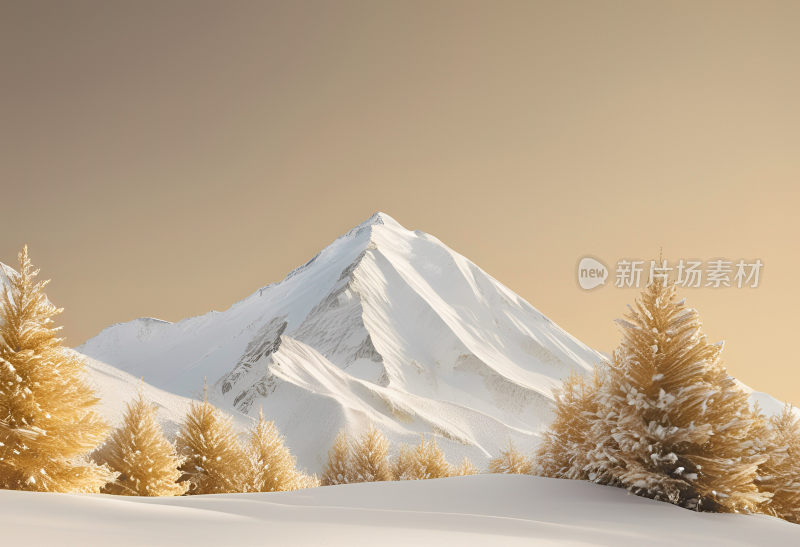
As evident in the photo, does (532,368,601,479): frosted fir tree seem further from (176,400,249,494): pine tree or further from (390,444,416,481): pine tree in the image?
(390,444,416,481): pine tree

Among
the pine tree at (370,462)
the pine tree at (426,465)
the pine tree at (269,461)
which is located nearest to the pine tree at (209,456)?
the pine tree at (269,461)

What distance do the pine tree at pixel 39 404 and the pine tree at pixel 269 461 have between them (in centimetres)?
1177

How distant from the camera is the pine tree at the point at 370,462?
3244 cm

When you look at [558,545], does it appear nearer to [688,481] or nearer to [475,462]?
[688,481]

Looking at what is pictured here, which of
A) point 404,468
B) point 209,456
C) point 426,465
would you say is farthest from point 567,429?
point 404,468

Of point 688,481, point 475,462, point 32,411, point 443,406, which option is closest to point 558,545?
point 688,481

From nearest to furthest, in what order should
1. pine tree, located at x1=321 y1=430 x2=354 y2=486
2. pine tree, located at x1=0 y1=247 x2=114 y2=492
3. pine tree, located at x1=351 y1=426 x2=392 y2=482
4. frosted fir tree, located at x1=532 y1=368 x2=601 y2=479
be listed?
pine tree, located at x1=0 y1=247 x2=114 y2=492
frosted fir tree, located at x1=532 y1=368 x2=601 y2=479
pine tree, located at x1=351 y1=426 x2=392 y2=482
pine tree, located at x1=321 y1=430 x2=354 y2=486

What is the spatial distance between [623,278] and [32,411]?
50.2 ft

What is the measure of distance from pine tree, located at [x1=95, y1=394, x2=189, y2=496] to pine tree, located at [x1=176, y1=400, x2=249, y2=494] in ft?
6.14

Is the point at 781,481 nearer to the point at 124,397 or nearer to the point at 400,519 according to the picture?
the point at 400,519

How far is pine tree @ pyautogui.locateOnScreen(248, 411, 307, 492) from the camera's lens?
23438 mm

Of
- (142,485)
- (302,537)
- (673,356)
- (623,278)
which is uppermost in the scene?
(623,278)

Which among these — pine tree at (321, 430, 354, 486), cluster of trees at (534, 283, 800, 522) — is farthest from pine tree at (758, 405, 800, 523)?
pine tree at (321, 430, 354, 486)

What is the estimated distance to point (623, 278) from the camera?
17.6m
